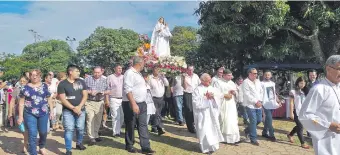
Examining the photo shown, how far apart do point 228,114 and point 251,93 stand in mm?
761

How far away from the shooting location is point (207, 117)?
23.5ft

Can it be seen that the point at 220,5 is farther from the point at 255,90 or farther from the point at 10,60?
the point at 10,60

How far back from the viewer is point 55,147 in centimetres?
739

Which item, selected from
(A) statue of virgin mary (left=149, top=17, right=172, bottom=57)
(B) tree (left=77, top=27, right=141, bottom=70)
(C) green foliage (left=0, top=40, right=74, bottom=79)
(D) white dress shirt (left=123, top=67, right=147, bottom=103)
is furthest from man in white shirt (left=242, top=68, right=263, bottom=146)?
(C) green foliage (left=0, top=40, right=74, bottom=79)

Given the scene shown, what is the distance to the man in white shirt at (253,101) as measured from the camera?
785cm

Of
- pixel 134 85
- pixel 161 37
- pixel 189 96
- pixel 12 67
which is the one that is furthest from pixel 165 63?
pixel 12 67

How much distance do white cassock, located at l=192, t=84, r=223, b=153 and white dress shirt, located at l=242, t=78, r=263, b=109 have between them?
39.2 inches

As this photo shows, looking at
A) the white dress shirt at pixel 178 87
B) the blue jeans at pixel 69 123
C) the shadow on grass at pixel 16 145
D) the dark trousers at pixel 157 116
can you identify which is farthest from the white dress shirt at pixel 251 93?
the shadow on grass at pixel 16 145

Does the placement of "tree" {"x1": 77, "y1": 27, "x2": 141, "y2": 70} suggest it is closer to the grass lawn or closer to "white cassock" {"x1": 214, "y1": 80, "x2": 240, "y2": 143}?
the grass lawn

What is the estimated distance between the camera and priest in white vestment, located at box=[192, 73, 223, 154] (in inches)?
278

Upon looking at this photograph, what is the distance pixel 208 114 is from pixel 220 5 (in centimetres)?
686

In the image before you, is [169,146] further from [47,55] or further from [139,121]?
[47,55]

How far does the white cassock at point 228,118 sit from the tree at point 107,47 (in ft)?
112

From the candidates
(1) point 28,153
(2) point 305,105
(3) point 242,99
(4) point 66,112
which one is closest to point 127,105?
(4) point 66,112
